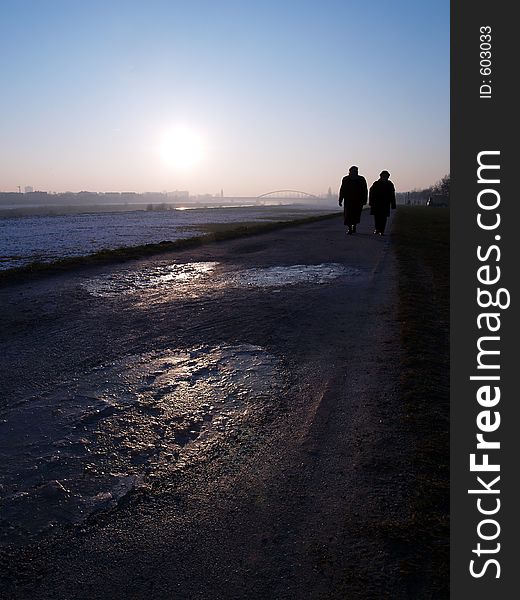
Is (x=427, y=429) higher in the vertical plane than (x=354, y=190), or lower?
lower

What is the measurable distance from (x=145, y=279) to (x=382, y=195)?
9.96 meters

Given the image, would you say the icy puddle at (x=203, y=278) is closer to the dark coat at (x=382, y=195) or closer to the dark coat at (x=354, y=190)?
the dark coat at (x=354, y=190)

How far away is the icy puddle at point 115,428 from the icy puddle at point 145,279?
378 cm

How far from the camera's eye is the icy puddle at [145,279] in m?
8.25

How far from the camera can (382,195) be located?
16.2 m

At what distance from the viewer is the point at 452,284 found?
1.98 meters

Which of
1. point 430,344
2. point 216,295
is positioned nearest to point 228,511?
point 430,344

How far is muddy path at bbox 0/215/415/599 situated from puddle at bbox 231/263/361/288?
2.21 metres

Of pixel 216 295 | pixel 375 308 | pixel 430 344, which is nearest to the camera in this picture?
pixel 430 344

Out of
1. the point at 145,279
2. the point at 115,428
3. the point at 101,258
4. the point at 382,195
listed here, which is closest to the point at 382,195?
the point at 382,195

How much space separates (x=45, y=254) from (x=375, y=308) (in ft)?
40.8

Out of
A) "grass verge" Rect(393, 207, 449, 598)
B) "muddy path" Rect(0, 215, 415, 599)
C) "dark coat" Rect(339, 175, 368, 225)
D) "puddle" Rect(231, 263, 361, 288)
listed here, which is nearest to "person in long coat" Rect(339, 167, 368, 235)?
"dark coat" Rect(339, 175, 368, 225)

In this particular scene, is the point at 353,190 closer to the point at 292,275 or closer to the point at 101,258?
the point at 292,275

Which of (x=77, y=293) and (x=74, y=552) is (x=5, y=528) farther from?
(x=77, y=293)
